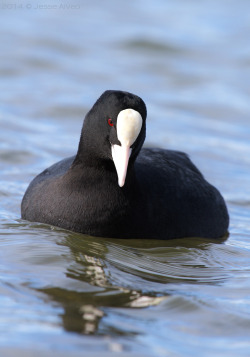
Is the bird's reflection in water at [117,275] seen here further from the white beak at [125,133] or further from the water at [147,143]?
the white beak at [125,133]

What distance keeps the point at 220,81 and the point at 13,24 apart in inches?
153

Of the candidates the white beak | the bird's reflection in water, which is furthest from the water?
the white beak

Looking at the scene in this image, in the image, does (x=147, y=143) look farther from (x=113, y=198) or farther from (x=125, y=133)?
(x=125, y=133)

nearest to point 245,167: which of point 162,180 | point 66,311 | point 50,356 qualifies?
point 162,180

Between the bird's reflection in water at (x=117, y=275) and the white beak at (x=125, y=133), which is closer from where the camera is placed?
the bird's reflection in water at (x=117, y=275)

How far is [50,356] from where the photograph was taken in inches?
145

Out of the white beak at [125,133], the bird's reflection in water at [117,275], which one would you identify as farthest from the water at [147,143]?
the white beak at [125,133]

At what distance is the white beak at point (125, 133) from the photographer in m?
5.20

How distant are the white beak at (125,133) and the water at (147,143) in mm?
622

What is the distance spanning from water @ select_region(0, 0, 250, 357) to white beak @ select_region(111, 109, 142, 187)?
62cm

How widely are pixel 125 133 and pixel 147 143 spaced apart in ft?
12.9

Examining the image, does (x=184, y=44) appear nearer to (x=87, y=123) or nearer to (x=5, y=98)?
(x=5, y=98)

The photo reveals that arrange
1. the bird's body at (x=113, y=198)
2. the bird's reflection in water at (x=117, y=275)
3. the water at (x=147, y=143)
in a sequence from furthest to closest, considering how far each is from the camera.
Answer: the bird's body at (x=113, y=198) < the bird's reflection in water at (x=117, y=275) < the water at (x=147, y=143)

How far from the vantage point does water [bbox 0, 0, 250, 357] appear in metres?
4.12
